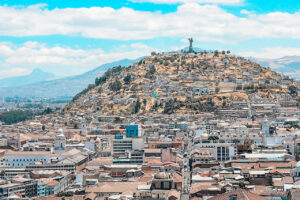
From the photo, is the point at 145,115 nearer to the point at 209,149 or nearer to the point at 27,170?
the point at 209,149

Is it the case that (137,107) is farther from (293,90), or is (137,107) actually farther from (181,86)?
(293,90)

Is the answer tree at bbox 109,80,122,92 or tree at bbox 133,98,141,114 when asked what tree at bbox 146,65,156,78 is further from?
tree at bbox 133,98,141,114

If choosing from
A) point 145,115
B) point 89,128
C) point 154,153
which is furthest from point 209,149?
point 145,115

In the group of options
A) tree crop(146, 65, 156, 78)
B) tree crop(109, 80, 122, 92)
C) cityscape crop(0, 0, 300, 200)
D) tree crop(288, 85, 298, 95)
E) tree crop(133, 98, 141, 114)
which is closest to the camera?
cityscape crop(0, 0, 300, 200)

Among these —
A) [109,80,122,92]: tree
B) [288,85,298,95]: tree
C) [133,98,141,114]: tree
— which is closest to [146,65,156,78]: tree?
[109,80,122,92]: tree

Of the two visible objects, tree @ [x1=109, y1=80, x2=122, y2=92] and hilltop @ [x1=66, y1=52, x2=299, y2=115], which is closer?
hilltop @ [x1=66, y1=52, x2=299, y2=115]

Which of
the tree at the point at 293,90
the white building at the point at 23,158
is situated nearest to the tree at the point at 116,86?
the tree at the point at 293,90

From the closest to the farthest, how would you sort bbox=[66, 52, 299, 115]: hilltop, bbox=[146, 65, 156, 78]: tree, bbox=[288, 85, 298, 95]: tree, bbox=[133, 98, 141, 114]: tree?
bbox=[66, 52, 299, 115]: hilltop < bbox=[133, 98, 141, 114]: tree < bbox=[288, 85, 298, 95]: tree < bbox=[146, 65, 156, 78]: tree

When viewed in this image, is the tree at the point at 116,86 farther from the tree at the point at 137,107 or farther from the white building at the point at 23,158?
the white building at the point at 23,158
